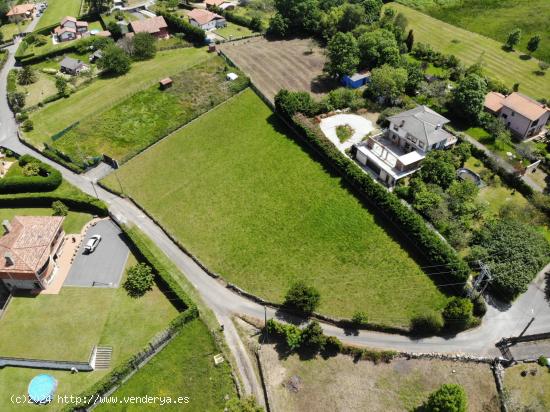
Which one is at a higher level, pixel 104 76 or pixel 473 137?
pixel 473 137

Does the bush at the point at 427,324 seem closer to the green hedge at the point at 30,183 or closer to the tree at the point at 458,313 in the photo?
the tree at the point at 458,313

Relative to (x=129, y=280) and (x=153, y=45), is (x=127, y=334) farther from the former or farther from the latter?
(x=153, y=45)

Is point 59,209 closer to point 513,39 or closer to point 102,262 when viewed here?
point 102,262

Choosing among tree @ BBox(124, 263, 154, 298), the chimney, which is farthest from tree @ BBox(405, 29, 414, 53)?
the chimney

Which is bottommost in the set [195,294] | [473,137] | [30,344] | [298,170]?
[30,344]

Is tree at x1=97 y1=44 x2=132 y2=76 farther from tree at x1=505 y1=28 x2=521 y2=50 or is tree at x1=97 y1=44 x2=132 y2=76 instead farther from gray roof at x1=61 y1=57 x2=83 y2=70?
tree at x1=505 y1=28 x2=521 y2=50

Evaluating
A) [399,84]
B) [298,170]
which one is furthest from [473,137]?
[298,170]

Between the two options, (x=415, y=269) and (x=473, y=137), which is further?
(x=473, y=137)
